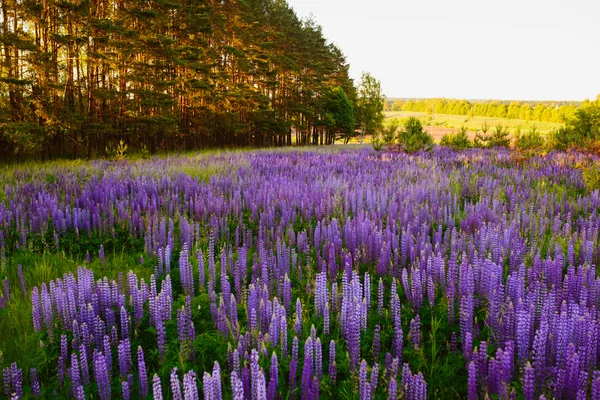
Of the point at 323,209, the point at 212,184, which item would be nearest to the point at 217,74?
the point at 212,184

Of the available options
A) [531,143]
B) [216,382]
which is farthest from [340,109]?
[216,382]

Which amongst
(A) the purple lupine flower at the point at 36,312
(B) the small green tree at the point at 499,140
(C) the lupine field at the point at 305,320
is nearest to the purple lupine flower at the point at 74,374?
(C) the lupine field at the point at 305,320

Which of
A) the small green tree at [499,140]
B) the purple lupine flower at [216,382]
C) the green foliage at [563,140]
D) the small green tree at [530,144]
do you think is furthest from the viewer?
the small green tree at [499,140]

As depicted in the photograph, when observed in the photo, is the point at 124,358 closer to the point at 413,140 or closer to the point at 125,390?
the point at 125,390

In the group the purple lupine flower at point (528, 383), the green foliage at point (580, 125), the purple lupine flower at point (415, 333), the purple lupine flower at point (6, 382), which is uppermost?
the green foliage at point (580, 125)

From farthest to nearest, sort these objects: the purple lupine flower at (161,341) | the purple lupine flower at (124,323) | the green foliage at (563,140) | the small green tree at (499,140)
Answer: the small green tree at (499,140) < the green foliage at (563,140) < the purple lupine flower at (124,323) < the purple lupine flower at (161,341)

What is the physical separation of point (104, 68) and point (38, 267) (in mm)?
19903

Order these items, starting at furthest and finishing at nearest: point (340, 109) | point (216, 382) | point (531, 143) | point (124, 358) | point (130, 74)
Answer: point (340, 109), point (130, 74), point (531, 143), point (124, 358), point (216, 382)

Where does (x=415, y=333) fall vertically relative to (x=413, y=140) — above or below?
below

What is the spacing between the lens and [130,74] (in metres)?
21.2

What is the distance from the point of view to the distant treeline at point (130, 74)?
661 inches

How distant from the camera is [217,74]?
101 ft

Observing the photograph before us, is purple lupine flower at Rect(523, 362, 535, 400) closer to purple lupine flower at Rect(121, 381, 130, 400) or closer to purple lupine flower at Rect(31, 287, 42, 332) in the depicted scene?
purple lupine flower at Rect(121, 381, 130, 400)

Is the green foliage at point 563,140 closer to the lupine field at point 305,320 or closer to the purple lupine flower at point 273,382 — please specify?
the lupine field at point 305,320
